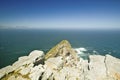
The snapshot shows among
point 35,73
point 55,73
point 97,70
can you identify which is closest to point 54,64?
point 55,73

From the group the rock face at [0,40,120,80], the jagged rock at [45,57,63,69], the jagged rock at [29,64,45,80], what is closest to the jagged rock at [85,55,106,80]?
the rock face at [0,40,120,80]

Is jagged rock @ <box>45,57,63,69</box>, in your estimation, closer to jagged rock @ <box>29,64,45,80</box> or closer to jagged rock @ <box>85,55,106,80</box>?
jagged rock @ <box>29,64,45,80</box>

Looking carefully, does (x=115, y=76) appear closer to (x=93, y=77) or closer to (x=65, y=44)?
(x=93, y=77)

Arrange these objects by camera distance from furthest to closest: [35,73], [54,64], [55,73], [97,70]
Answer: [54,64], [55,73], [97,70], [35,73]

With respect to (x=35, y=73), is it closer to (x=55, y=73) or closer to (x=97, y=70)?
(x=55, y=73)

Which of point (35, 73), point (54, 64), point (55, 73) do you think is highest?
point (35, 73)

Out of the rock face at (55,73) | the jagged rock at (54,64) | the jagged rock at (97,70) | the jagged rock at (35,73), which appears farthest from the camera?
the jagged rock at (54,64)

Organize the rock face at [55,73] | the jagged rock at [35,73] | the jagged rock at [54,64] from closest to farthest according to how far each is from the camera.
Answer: the jagged rock at [35,73] < the rock face at [55,73] < the jagged rock at [54,64]

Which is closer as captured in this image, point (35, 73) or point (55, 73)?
point (35, 73)

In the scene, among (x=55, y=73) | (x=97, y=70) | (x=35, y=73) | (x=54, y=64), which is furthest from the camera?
(x=54, y=64)

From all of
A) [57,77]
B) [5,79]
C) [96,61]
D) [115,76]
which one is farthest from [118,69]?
[5,79]

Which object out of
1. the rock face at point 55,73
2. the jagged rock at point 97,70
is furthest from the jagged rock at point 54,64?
the jagged rock at point 97,70

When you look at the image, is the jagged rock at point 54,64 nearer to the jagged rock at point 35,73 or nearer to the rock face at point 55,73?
the rock face at point 55,73
